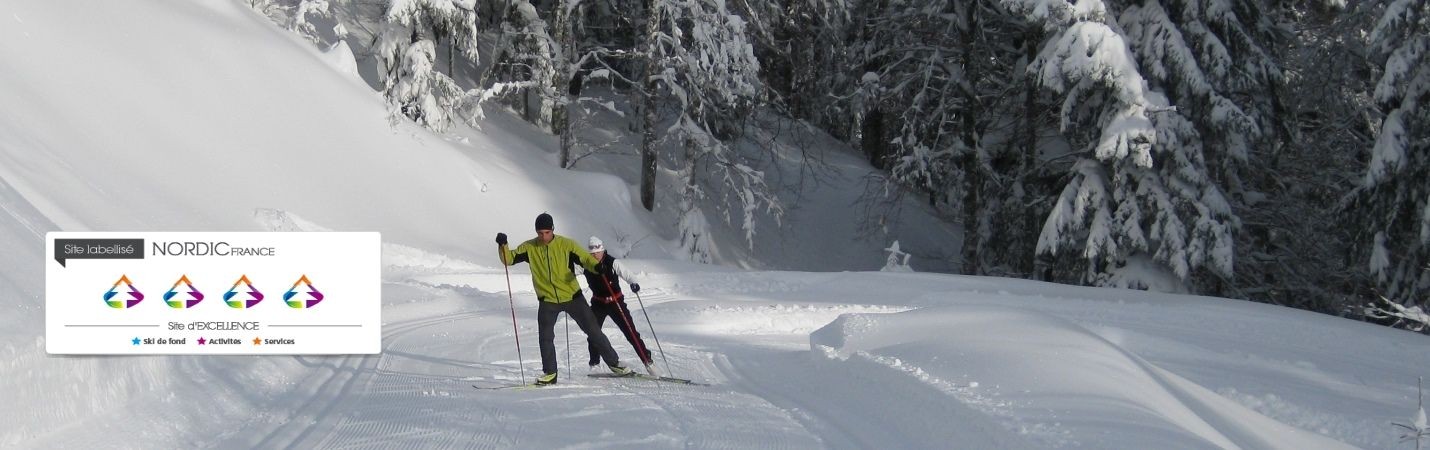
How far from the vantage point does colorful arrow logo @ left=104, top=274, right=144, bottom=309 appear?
7953 millimetres

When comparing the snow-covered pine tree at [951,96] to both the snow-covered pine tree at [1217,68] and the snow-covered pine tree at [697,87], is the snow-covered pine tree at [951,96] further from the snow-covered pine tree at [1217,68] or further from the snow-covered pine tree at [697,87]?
the snow-covered pine tree at [1217,68]

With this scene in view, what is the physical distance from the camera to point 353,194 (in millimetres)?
20406

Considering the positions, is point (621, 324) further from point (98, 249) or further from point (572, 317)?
point (98, 249)

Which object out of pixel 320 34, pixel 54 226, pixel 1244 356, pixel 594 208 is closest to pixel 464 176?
pixel 594 208

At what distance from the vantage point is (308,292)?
28.5 ft

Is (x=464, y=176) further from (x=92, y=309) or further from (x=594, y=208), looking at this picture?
(x=92, y=309)

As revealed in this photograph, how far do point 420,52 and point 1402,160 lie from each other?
18459 mm

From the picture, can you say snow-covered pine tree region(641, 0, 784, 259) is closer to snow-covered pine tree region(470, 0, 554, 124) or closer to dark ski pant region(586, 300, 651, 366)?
snow-covered pine tree region(470, 0, 554, 124)

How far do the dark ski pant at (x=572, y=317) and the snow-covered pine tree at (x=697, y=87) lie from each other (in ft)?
50.4

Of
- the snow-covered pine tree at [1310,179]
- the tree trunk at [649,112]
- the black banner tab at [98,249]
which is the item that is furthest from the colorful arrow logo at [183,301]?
the snow-covered pine tree at [1310,179]

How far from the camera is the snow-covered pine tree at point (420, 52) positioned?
77.5 ft

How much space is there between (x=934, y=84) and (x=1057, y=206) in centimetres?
635

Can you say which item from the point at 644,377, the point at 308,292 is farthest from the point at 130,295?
the point at 644,377

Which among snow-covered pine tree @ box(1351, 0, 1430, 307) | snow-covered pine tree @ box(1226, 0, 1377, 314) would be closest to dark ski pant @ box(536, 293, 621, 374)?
snow-covered pine tree @ box(1351, 0, 1430, 307)
